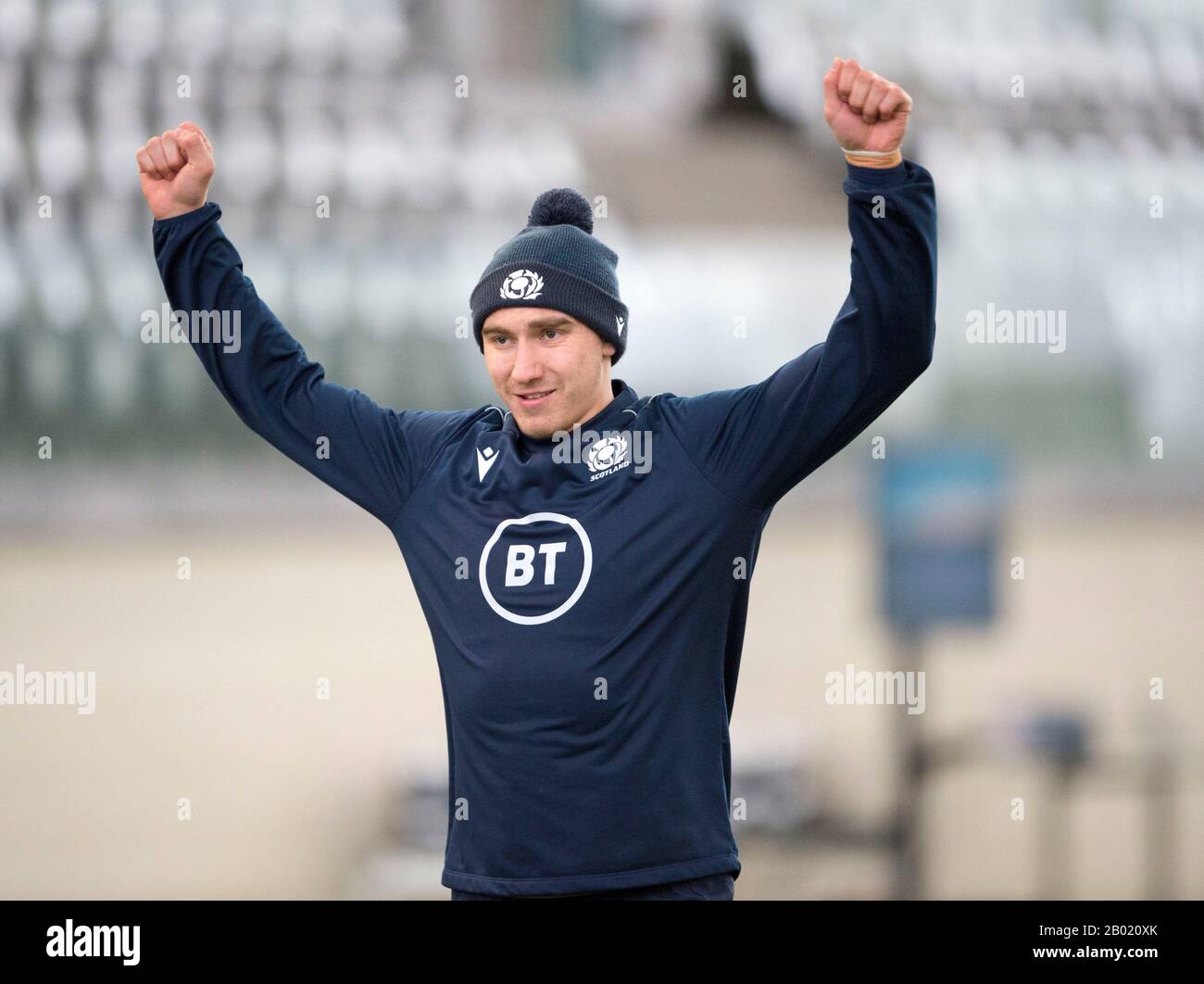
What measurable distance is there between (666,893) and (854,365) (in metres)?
0.85

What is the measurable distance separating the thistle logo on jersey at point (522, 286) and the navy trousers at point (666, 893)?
0.96 m

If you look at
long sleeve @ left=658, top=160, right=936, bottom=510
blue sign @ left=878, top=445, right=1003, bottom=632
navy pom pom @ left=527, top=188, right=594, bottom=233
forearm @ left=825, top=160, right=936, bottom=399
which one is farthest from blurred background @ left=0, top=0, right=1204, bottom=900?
forearm @ left=825, top=160, right=936, bottom=399

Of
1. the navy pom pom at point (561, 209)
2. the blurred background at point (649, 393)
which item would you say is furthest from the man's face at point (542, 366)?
the blurred background at point (649, 393)

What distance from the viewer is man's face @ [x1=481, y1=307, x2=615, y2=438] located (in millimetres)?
2514

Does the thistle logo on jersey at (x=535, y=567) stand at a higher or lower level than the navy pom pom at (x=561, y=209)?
lower

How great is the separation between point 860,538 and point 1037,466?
185 centimetres

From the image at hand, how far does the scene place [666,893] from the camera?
2.32 meters

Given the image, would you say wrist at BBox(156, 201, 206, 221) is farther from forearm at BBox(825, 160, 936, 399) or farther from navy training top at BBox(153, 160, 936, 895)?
forearm at BBox(825, 160, 936, 399)

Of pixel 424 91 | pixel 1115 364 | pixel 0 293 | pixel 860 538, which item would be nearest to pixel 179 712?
pixel 0 293

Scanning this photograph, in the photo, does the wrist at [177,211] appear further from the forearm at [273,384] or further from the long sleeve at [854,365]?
the long sleeve at [854,365]

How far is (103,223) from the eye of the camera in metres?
10.4

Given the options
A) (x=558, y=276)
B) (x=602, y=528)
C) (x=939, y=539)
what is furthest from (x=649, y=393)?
(x=602, y=528)

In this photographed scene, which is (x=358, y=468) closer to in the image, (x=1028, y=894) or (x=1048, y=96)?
(x=1028, y=894)

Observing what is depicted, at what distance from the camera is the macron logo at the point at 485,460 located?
2570mm
